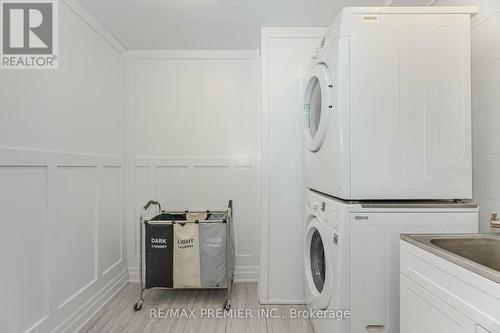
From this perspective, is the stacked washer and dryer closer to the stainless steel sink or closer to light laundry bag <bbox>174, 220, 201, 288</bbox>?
the stainless steel sink

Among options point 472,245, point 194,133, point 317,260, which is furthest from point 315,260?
point 194,133

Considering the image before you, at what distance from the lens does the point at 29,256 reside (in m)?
1.51

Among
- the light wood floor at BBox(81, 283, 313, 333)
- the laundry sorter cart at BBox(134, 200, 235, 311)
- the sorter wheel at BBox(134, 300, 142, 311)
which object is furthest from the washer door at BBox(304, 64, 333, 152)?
the sorter wheel at BBox(134, 300, 142, 311)

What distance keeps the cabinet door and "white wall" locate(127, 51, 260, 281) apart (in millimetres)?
1640

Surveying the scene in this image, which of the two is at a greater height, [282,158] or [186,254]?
[282,158]

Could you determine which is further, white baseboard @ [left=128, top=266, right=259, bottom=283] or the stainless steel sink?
white baseboard @ [left=128, top=266, right=259, bottom=283]

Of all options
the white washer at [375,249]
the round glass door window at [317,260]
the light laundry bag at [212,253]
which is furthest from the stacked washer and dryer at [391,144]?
the light laundry bag at [212,253]

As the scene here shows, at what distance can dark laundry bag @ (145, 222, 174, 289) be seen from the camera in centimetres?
217

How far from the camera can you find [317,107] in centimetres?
176

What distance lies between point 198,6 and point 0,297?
1.99 m

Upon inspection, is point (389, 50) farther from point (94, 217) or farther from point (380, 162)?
point (94, 217)

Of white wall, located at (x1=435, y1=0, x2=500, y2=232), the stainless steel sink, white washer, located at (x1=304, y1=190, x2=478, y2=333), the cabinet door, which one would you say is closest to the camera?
the cabinet door

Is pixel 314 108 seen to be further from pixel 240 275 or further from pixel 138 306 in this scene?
pixel 138 306

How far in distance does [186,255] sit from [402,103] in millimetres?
1767
